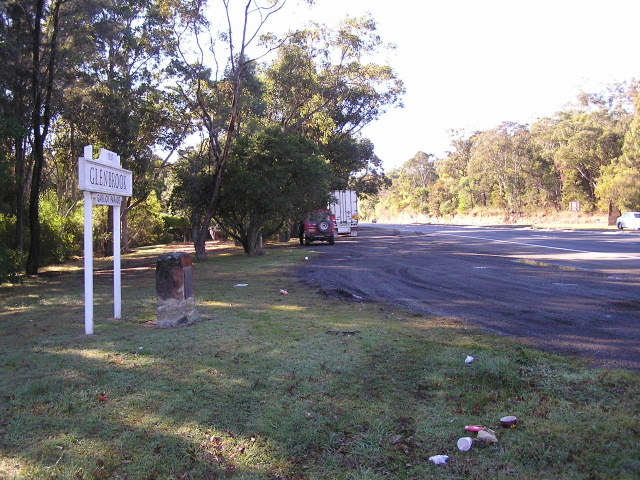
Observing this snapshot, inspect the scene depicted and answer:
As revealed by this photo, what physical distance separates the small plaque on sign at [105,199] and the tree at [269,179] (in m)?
12.5

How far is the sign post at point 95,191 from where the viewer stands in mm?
7336

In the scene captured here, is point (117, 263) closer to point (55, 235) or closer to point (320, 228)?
point (55, 235)

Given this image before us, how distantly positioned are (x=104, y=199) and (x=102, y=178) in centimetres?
36

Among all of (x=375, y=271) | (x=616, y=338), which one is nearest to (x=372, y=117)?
(x=375, y=271)

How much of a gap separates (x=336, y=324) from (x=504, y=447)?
4.27 metres

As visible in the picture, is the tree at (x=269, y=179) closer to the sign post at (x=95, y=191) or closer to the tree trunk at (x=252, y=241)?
the tree trunk at (x=252, y=241)

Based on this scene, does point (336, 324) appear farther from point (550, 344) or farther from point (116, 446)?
point (116, 446)

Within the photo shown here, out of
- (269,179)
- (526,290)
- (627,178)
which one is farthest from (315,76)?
(627,178)

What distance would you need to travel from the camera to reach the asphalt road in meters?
6.86

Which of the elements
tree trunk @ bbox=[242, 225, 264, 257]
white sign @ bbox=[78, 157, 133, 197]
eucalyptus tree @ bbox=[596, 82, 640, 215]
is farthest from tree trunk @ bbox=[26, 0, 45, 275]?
eucalyptus tree @ bbox=[596, 82, 640, 215]

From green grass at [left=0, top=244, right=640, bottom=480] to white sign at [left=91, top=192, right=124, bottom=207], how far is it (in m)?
1.93

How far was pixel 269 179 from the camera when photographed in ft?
71.1

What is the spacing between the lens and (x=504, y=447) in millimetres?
3844

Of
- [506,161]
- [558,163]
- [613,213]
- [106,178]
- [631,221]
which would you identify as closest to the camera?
[106,178]
